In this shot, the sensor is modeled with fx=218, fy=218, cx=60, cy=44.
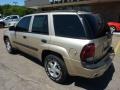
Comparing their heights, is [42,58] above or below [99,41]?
below

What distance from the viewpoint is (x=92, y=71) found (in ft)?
16.4

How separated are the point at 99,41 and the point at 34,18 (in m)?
2.43

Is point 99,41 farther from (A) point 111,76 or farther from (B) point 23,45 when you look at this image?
(B) point 23,45

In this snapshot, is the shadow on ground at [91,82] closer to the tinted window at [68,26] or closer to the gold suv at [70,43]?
the gold suv at [70,43]

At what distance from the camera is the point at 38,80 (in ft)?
19.9

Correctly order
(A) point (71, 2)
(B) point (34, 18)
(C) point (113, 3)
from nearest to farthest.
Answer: (B) point (34, 18) < (C) point (113, 3) < (A) point (71, 2)

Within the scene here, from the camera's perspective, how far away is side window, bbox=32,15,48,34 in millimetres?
6059

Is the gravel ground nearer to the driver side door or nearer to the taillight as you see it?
the driver side door

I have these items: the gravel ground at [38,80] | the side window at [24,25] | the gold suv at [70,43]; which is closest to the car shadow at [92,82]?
the gravel ground at [38,80]

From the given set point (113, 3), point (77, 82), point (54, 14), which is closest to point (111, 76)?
point (77, 82)

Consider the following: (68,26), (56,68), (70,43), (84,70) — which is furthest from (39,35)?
(84,70)

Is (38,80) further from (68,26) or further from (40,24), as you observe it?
(68,26)

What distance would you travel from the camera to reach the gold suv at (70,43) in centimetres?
498

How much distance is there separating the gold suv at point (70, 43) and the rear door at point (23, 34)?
267mm
